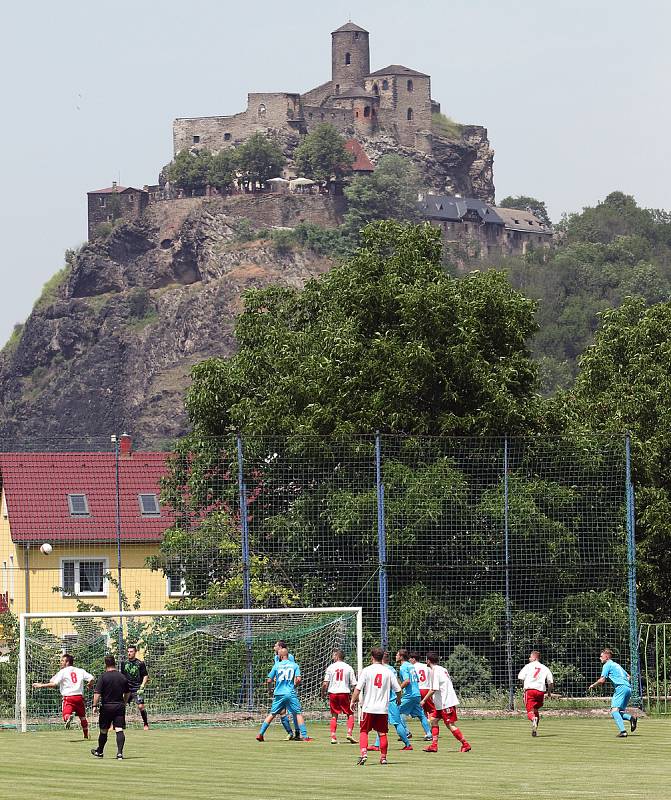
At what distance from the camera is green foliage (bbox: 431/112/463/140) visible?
7692 inches

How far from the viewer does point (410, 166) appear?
607 feet

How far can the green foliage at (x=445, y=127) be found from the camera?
7692 inches

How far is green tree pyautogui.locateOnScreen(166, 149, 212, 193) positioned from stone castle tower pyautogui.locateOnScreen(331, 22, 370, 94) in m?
22.0

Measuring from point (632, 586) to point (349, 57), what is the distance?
562 ft

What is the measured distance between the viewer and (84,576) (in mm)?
35625

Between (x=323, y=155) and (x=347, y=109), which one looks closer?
(x=323, y=155)

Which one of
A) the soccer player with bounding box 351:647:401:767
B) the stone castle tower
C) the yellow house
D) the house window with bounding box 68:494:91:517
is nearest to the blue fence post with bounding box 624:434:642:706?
the yellow house

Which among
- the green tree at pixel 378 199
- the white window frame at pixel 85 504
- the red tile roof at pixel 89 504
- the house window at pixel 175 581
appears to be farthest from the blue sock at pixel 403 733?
the green tree at pixel 378 199

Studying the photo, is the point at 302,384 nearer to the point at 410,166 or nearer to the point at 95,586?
the point at 95,586

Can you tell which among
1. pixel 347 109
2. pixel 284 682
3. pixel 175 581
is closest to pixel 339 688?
pixel 284 682

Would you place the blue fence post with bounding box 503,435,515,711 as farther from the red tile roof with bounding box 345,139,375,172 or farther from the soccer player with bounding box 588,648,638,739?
the red tile roof with bounding box 345,139,375,172

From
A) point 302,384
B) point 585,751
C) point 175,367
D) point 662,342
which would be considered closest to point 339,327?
point 302,384

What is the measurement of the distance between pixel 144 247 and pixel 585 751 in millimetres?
162847

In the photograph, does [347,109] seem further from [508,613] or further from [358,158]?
[508,613]
